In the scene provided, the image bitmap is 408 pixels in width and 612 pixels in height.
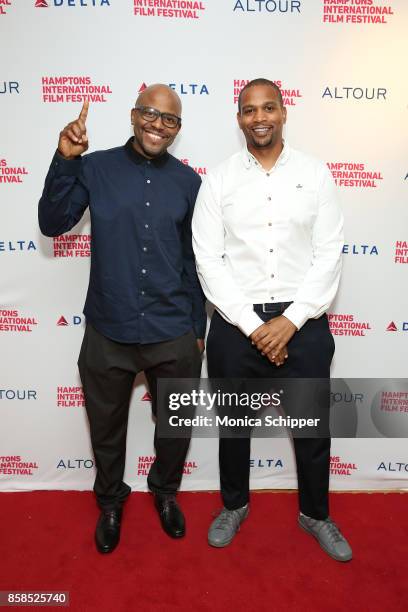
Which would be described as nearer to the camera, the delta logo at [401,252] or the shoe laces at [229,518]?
the shoe laces at [229,518]

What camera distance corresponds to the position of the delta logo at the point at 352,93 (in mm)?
2334

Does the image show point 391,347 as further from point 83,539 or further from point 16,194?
point 16,194

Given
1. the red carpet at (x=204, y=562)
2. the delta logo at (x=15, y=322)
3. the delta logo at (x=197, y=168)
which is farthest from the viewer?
the delta logo at (x=15, y=322)

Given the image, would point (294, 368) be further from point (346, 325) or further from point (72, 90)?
point (72, 90)

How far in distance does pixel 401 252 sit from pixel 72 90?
169 centimetres

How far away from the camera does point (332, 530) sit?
223 centimetres

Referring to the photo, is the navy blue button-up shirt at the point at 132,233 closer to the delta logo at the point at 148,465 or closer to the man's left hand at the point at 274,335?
the man's left hand at the point at 274,335

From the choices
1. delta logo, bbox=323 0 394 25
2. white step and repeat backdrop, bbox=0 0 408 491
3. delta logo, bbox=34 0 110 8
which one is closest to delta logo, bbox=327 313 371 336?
white step and repeat backdrop, bbox=0 0 408 491

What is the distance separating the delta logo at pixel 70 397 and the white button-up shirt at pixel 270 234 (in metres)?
0.98

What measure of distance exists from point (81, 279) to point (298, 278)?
105 centimetres

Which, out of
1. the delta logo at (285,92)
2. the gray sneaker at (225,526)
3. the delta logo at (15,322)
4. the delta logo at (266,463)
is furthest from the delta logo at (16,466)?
the delta logo at (285,92)

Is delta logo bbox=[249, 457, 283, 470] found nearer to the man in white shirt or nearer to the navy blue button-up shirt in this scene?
the man in white shirt

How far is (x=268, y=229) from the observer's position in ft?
6.65

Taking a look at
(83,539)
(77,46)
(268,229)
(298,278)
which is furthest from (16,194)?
(83,539)
